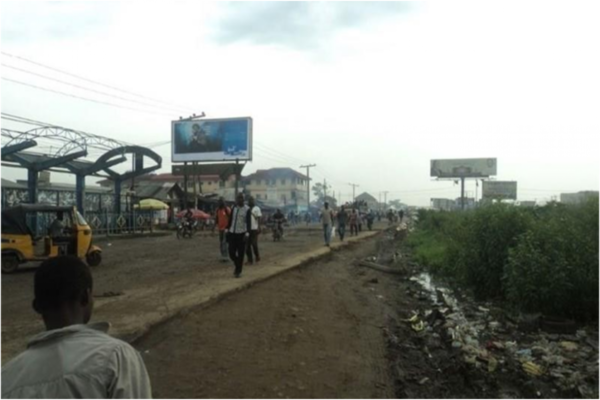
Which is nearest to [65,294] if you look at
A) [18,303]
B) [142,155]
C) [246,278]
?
[18,303]

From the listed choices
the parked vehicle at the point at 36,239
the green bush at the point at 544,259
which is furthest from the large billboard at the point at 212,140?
the green bush at the point at 544,259

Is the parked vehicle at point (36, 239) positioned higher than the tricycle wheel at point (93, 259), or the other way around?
the parked vehicle at point (36, 239)

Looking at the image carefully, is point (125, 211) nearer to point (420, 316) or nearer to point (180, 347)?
point (420, 316)

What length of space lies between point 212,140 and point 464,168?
4876 centimetres

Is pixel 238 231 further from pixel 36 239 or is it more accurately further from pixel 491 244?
pixel 36 239

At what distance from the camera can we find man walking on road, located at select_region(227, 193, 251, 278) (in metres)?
10.1

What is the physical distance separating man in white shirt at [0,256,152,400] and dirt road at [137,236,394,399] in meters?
3.08

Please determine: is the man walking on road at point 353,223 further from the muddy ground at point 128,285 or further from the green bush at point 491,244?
the green bush at point 491,244

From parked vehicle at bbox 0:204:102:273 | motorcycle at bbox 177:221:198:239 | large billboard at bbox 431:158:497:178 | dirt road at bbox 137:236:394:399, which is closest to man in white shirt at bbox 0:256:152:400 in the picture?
dirt road at bbox 137:236:394:399

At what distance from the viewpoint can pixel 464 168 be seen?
75125 mm

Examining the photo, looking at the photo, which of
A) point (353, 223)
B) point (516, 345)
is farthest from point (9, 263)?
point (353, 223)

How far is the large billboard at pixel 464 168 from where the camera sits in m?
74.2

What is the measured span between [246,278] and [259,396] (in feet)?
18.7

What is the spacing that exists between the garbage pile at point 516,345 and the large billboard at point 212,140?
27775 mm
